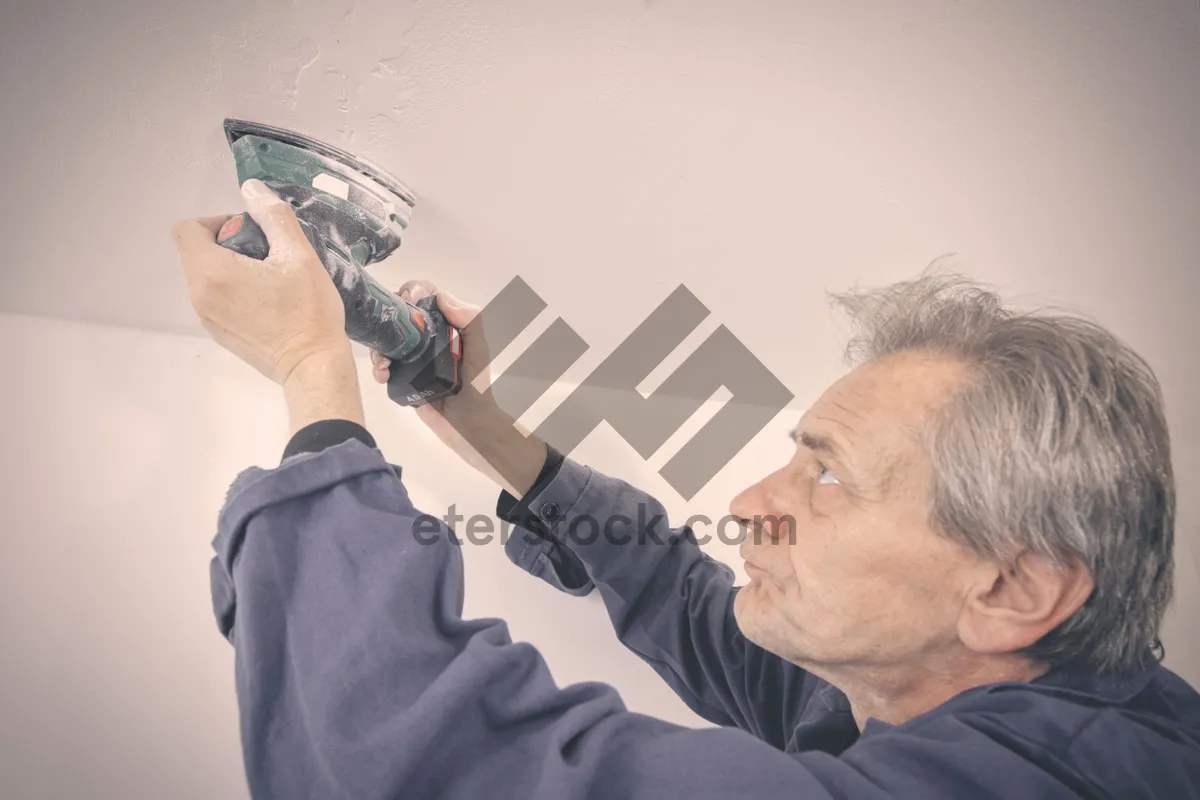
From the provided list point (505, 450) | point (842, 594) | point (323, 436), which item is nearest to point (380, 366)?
point (505, 450)

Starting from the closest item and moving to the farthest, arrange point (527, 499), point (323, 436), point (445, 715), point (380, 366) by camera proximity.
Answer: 1. point (445, 715)
2. point (323, 436)
3. point (380, 366)
4. point (527, 499)

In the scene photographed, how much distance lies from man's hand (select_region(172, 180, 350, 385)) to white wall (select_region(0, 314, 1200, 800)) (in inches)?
17.2

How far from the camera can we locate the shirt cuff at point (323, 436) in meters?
0.70

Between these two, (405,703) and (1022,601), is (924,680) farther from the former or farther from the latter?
(405,703)

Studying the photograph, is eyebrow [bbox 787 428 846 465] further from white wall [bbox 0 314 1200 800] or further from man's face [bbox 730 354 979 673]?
white wall [bbox 0 314 1200 800]

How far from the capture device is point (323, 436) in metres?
0.71

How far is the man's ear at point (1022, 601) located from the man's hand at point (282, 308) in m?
0.68

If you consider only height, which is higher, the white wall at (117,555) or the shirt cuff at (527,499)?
the white wall at (117,555)

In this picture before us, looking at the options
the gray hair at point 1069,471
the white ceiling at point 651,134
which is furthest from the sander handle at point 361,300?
the gray hair at point 1069,471

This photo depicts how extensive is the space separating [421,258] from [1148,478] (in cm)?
93

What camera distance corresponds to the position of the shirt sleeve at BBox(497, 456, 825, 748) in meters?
1.13

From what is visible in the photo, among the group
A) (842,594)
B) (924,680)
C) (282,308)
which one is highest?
(282,308)

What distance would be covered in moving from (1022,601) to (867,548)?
0.55ft

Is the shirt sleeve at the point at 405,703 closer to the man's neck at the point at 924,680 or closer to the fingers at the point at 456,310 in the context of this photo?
the man's neck at the point at 924,680
